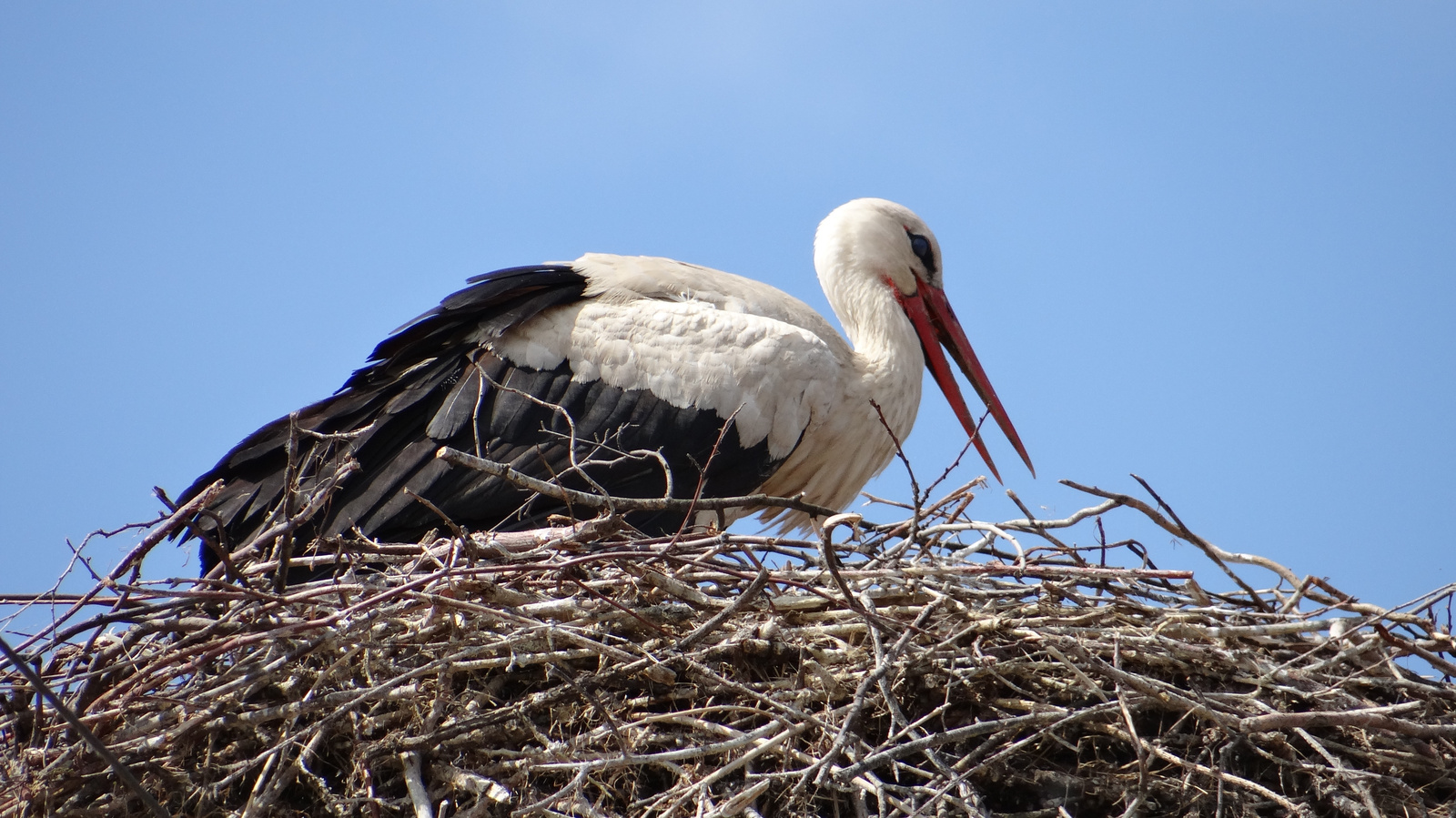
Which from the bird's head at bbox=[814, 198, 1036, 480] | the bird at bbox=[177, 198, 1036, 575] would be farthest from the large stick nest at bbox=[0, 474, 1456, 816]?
the bird's head at bbox=[814, 198, 1036, 480]

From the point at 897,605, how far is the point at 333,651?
0.95m

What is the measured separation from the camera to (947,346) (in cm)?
420

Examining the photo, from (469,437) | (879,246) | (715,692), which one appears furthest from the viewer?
(879,246)

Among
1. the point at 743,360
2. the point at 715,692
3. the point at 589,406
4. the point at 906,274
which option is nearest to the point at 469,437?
the point at 589,406

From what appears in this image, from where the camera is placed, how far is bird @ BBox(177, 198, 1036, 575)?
3143mm

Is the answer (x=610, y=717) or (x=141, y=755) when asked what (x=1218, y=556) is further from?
(x=141, y=755)

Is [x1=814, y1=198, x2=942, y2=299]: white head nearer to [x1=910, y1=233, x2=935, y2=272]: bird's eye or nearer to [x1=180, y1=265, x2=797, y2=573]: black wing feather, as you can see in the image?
[x1=910, y1=233, x2=935, y2=272]: bird's eye

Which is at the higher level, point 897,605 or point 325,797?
point 897,605

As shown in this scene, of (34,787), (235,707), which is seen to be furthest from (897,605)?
(34,787)

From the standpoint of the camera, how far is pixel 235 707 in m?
2.20

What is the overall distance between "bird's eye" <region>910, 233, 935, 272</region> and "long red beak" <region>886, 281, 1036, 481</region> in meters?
0.07

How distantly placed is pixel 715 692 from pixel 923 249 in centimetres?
224

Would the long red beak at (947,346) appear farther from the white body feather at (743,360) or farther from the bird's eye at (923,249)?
the white body feather at (743,360)

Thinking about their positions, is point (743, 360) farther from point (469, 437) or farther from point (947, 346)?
point (947, 346)
